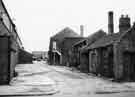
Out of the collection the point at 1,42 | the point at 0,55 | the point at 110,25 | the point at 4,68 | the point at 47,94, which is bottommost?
the point at 47,94

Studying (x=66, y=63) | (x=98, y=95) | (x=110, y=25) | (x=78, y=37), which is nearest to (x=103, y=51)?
(x=110, y=25)

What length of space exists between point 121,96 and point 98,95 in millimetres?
1377

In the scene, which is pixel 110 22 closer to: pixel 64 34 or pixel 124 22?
pixel 124 22

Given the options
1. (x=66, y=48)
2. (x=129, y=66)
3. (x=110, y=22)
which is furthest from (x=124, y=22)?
(x=66, y=48)

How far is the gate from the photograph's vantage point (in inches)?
602

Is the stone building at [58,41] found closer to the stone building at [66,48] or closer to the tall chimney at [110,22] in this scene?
the stone building at [66,48]

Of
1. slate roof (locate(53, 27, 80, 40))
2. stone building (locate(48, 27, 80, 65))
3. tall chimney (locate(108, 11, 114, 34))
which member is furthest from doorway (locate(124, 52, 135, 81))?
slate roof (locate(53, 27, 80, 40))

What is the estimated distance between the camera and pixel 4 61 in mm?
15492

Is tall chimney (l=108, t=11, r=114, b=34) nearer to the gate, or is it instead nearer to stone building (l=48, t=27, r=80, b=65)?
the gate

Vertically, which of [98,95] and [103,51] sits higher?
[103,51]

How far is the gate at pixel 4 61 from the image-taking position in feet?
50.2

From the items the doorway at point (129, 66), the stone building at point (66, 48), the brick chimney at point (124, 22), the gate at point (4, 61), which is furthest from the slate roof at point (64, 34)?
the gate at point (4, 61)

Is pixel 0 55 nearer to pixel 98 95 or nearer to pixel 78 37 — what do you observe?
pixel 98 95

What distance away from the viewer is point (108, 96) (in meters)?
11.0
